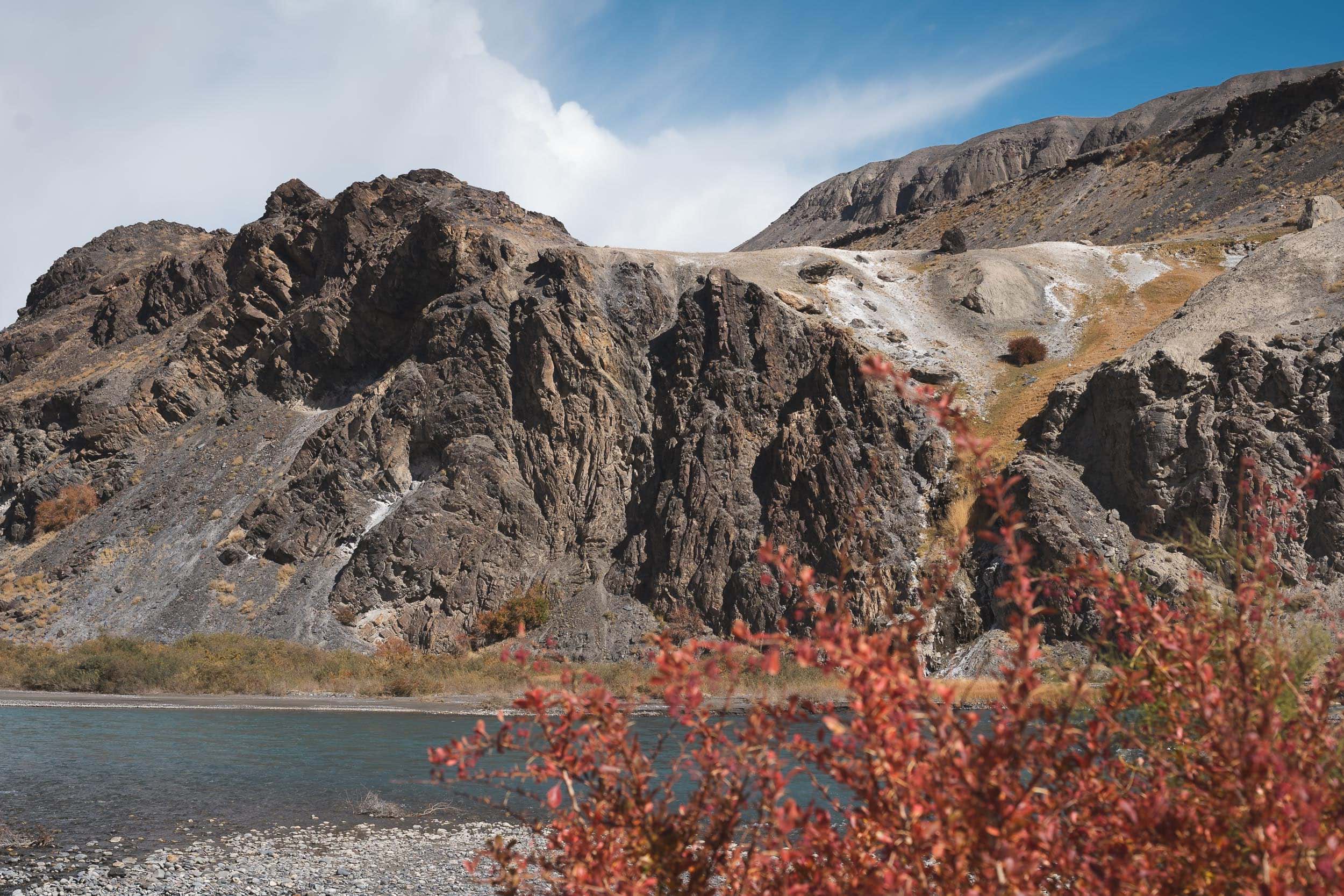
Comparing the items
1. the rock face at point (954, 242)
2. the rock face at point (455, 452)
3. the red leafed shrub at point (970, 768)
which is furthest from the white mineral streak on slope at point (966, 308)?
the red leafed shrub at point (970, 768)

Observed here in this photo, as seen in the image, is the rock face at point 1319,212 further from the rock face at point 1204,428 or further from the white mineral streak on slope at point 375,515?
the white mineral streak on slope at point 375,515

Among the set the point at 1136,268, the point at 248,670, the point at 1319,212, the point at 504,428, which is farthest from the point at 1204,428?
the point at 248,670

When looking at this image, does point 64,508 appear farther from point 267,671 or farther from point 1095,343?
point 1095,343

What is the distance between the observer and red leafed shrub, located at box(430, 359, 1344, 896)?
2.42m

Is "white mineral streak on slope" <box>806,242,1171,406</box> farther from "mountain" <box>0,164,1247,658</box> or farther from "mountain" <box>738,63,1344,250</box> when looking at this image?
"mountain" <box>738,63,1344,250</box>

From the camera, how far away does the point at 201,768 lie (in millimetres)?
16969

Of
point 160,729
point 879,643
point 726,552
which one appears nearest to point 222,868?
point 879,643

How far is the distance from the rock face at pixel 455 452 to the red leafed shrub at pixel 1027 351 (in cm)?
968

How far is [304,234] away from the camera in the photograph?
191 feet

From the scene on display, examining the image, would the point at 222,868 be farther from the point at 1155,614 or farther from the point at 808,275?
the point at 808,275

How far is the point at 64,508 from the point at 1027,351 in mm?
50011

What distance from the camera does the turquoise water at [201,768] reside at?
519 inches

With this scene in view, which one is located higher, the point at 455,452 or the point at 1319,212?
the point at 1319,212

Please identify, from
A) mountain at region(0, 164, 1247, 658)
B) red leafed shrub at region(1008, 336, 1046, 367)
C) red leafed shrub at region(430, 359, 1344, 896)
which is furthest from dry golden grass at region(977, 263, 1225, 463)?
red leafed shrub at region(430, 359, 1344, 896)
